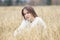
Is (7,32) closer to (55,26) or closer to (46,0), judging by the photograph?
(55,26)

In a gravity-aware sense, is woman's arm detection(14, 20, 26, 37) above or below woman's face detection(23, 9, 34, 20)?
below

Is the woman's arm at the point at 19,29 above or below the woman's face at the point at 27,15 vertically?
below

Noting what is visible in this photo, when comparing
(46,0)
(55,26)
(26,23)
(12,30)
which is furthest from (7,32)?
(46,0)

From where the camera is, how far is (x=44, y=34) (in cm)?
154

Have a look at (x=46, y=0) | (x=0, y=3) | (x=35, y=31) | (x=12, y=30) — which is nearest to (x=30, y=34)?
(x=35, y=31)

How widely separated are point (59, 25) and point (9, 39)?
34cm

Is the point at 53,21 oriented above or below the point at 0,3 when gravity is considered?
above

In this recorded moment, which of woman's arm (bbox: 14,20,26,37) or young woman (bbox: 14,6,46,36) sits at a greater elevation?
young woman (bbox: 14,6,46,36)

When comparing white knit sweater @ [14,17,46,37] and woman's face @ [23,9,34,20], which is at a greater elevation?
woman's face @ [23,9,34,20]

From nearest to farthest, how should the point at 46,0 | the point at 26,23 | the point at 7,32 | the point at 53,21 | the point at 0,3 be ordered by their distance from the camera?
1. the point at 26,23
2. the point at 7,32
3. the point at 53,21
4. the point at 0,3
5. the point at 46,0

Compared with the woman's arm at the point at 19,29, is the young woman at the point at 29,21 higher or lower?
higher

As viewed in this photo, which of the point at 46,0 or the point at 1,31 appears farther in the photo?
the point at 46,0

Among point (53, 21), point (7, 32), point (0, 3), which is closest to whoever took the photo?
point (7, 32)

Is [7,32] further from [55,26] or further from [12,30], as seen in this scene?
[55,26]
